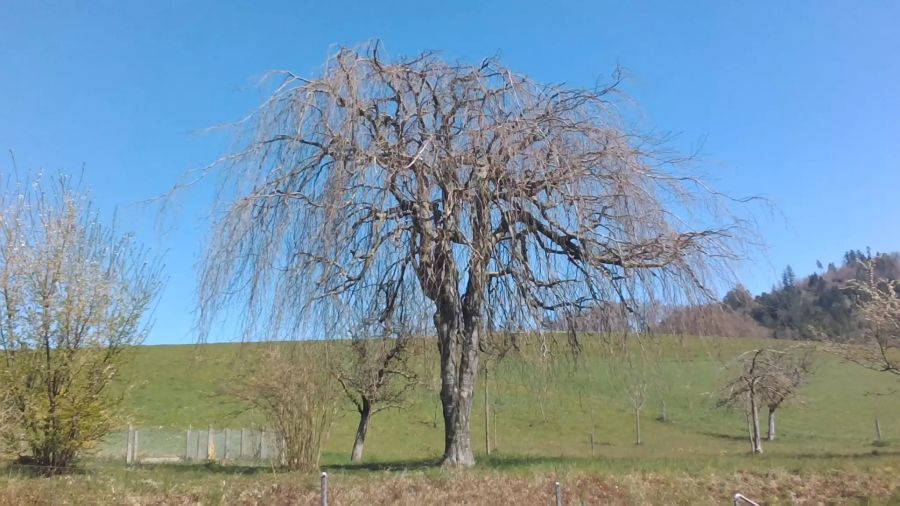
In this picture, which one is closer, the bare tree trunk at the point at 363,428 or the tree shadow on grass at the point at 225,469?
the tree shadow on grass at the point at 225,469

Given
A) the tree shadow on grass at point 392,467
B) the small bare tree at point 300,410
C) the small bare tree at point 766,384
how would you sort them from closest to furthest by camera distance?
1. the tree shadow on grass at point 392,467
2. the small bare tree at point 300,410
3. the small bare tree at point 766,384

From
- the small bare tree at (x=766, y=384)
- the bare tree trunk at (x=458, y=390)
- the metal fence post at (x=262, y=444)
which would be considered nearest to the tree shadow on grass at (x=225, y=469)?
the metal fence post at (x=262, y=444)

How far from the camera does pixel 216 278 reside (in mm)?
10594

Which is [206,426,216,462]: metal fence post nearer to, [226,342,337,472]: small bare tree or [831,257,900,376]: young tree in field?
[226,342,337,472]: small bare tree

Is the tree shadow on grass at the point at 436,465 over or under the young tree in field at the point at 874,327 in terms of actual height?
under

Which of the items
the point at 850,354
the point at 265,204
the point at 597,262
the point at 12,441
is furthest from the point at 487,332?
the point at 850,354

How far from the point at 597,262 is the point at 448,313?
2633 millimetres

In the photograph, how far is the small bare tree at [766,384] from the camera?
3741 cm

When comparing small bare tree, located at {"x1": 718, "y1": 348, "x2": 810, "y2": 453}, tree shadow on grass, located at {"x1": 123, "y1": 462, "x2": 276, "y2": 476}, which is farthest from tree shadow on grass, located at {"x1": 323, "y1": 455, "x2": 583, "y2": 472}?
small bare tree, located at {"x1": 718, "y1": 348, "x2": 810, "y2": 453}

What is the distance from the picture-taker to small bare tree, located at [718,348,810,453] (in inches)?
1473

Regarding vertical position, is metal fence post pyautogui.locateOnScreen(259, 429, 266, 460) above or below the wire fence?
above

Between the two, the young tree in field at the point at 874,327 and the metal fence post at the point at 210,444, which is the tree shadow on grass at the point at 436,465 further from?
the metal fence post at the point at 210,444

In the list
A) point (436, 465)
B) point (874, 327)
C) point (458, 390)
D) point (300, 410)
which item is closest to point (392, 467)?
point (436, 465)

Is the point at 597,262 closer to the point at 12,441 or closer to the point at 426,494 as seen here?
the point at 426,494
